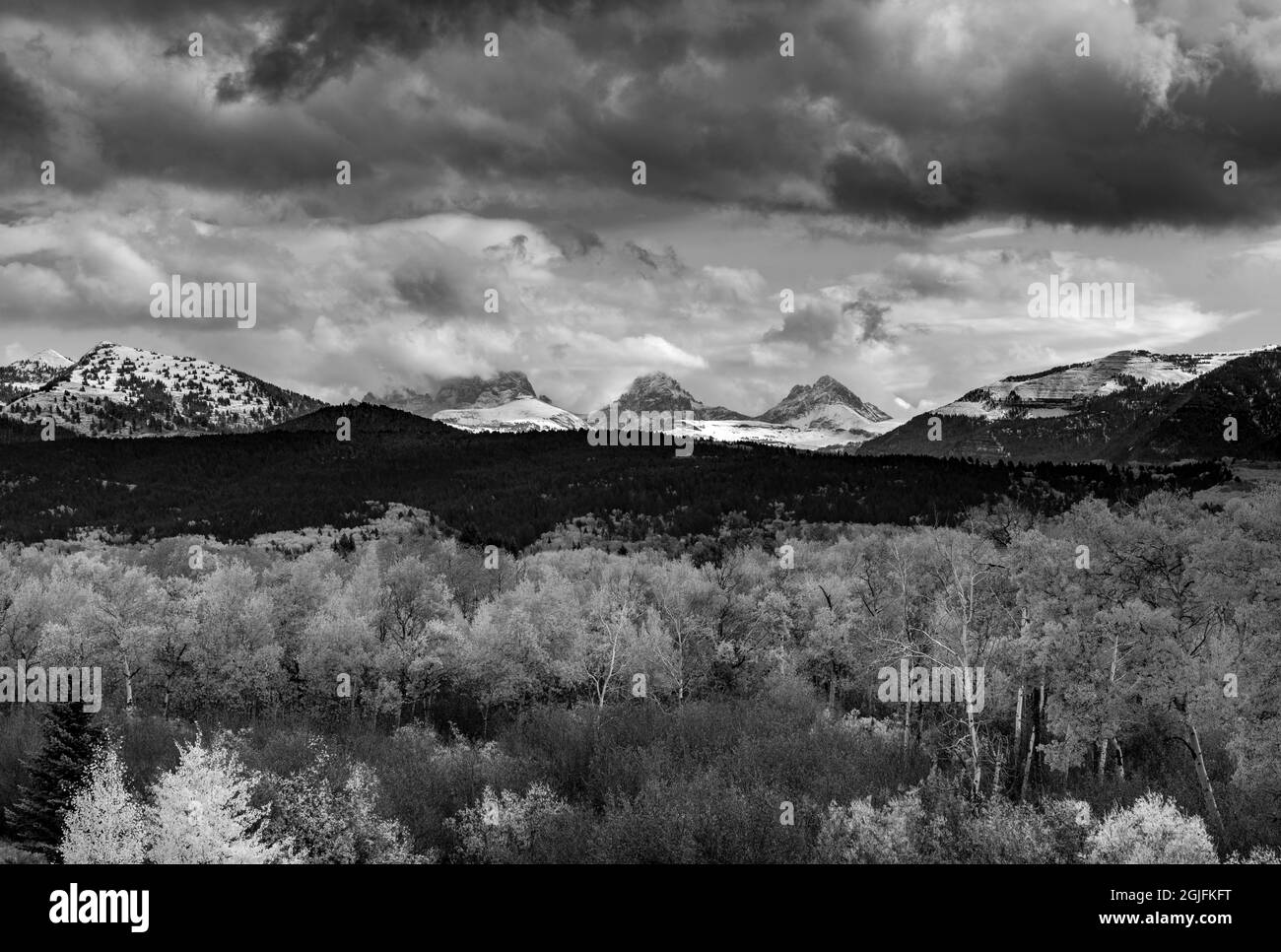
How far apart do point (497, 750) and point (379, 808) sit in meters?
11.3

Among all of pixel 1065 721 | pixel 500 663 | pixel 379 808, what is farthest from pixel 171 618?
pixel 1065 721

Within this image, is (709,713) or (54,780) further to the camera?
(709,713)

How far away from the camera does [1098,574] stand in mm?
38781

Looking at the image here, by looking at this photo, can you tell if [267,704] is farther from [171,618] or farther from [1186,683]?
[1186,683]

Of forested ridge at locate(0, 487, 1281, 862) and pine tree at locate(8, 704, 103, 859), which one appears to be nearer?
forested ridge at locate(0, 487, 1281, 862)

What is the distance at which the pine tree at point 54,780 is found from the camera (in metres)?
35.4

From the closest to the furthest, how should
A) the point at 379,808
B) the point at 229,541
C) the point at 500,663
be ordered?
the point at 379,808 → the point at 500,663 → the point at 229,541

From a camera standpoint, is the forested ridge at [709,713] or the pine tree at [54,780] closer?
the forested ridge at [709,713]

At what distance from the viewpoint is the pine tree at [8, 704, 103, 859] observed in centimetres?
3541

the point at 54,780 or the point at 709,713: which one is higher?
the point at 54,780

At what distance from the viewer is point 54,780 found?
3600 centimetres
